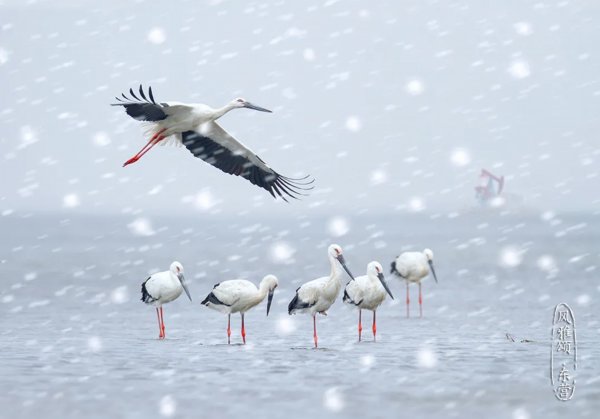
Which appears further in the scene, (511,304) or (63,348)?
(511,304)

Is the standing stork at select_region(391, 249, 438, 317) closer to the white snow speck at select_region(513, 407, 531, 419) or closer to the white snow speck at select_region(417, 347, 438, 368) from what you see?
the white snow speck at select_region(417, 347, 438, 368)

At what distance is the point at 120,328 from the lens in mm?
15445

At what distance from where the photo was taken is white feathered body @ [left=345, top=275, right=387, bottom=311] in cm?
1302

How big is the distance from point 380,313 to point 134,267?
739 inches

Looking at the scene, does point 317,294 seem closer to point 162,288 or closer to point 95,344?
point 162,288

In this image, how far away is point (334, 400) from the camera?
948 centimetres

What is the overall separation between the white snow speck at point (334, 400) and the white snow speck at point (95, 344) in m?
3.44

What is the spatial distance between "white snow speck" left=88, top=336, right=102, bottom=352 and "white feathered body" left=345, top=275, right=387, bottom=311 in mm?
2738

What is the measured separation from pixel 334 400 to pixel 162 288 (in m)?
4.60

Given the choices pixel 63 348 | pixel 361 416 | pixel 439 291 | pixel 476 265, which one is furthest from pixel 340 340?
pixel 476 265

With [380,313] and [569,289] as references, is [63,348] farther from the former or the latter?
[569,289]

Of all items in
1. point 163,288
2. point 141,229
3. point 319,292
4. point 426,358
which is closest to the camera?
point 426,358

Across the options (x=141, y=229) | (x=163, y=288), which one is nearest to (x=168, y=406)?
(x=163, y=288)

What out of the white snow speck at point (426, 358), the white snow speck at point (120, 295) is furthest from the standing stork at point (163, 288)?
the white snow speck at point (120, 295)
